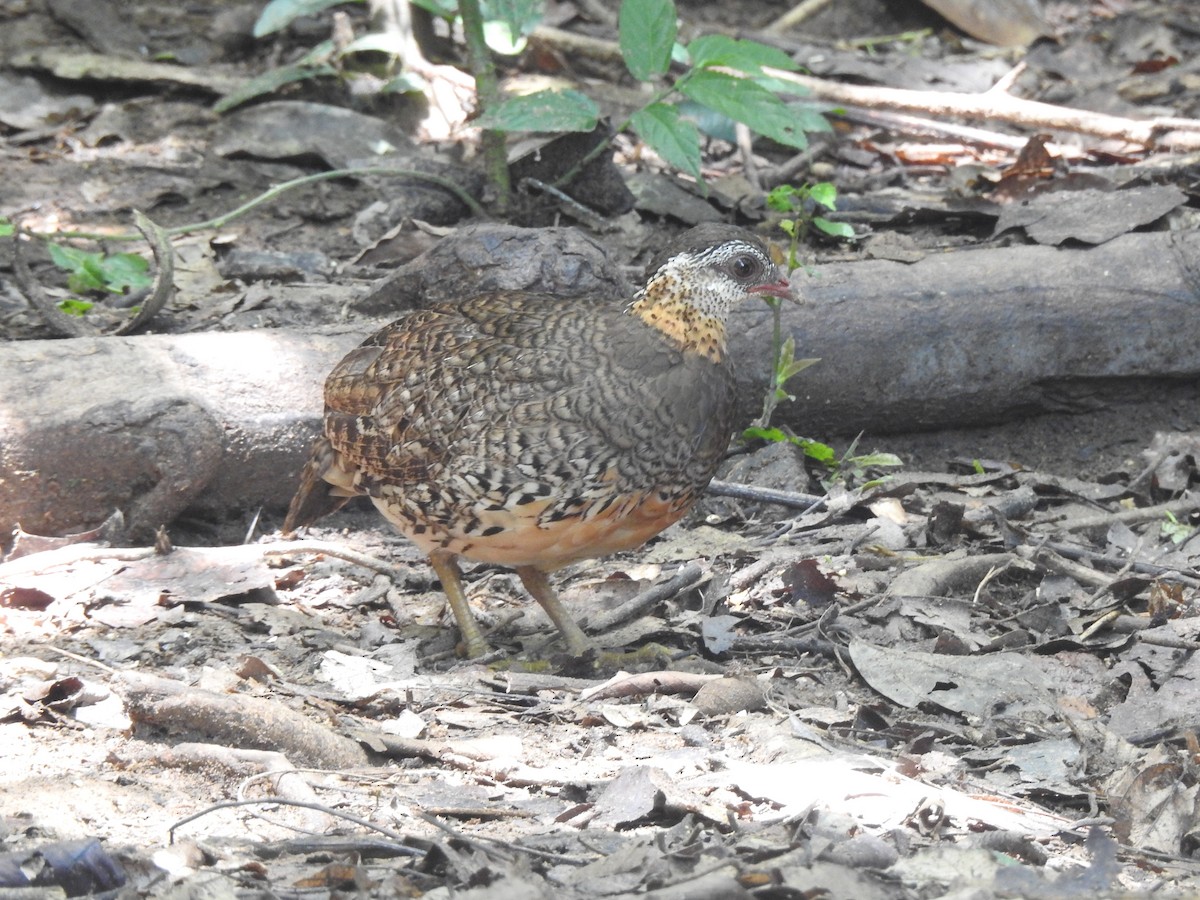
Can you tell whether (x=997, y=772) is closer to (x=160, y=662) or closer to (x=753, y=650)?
(x=753, y=650)

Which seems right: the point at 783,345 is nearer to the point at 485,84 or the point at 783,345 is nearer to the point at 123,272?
the point at 485,84

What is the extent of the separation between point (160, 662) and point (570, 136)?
12.6 feet

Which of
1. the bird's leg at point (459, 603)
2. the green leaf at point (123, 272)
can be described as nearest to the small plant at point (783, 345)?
the bird's leg at point (459, 603)

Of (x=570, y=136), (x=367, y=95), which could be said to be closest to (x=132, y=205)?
(x=367, y=95)

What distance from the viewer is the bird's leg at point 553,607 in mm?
5086

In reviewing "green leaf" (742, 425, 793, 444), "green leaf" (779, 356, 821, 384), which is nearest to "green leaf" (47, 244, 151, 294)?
"green leaf" (742, 425, 793, 444)

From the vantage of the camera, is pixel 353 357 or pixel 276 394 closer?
pixel 353 357

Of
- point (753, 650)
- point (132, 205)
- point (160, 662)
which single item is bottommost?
point (753, 650)

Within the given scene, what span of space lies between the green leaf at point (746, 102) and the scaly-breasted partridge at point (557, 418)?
1.64m

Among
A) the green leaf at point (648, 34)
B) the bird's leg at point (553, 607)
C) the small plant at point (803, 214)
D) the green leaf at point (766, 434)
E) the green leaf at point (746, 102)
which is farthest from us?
the green leaf at point (648, 34)

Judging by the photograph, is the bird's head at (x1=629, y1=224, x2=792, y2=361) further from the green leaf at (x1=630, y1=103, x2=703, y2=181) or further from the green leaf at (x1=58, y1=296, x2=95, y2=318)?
the green leaf at (x1=58, y1=296, x2=95, y2=318)

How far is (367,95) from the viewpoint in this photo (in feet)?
29.2

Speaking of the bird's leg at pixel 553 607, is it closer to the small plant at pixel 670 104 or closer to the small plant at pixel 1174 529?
the small plant at pixel 670 104

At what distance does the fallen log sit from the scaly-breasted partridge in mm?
835
